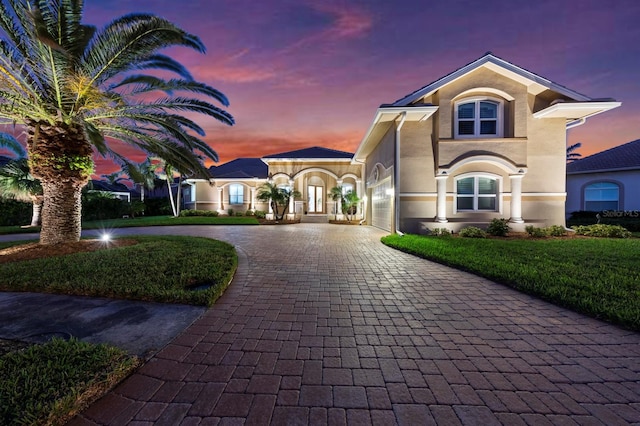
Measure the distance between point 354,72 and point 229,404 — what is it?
15061 mm

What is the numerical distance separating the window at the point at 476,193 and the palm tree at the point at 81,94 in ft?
31.9

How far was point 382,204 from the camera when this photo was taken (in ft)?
46.3

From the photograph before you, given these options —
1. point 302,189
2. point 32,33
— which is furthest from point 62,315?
point 302,189

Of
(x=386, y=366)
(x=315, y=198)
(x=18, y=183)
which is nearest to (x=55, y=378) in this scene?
(x=386, y=366)

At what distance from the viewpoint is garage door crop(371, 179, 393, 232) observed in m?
12.5

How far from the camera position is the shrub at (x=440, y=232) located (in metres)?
10.3

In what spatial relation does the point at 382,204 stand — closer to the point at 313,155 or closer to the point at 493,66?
the point at 493,66

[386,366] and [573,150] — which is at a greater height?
[573,150]

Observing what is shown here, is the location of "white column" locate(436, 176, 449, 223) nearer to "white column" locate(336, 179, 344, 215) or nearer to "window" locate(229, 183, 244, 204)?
"white column" locate(336, 179, 344, 215)

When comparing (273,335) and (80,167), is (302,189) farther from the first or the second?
(273,335)

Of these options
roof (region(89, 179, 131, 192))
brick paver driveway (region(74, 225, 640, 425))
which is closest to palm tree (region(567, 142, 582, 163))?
brick paver driveway (region(74, 225, 640, 425))

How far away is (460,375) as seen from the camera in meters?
2.35

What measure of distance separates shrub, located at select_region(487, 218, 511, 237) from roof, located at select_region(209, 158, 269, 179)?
63.3 ft

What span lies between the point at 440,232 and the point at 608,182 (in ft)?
49.2
